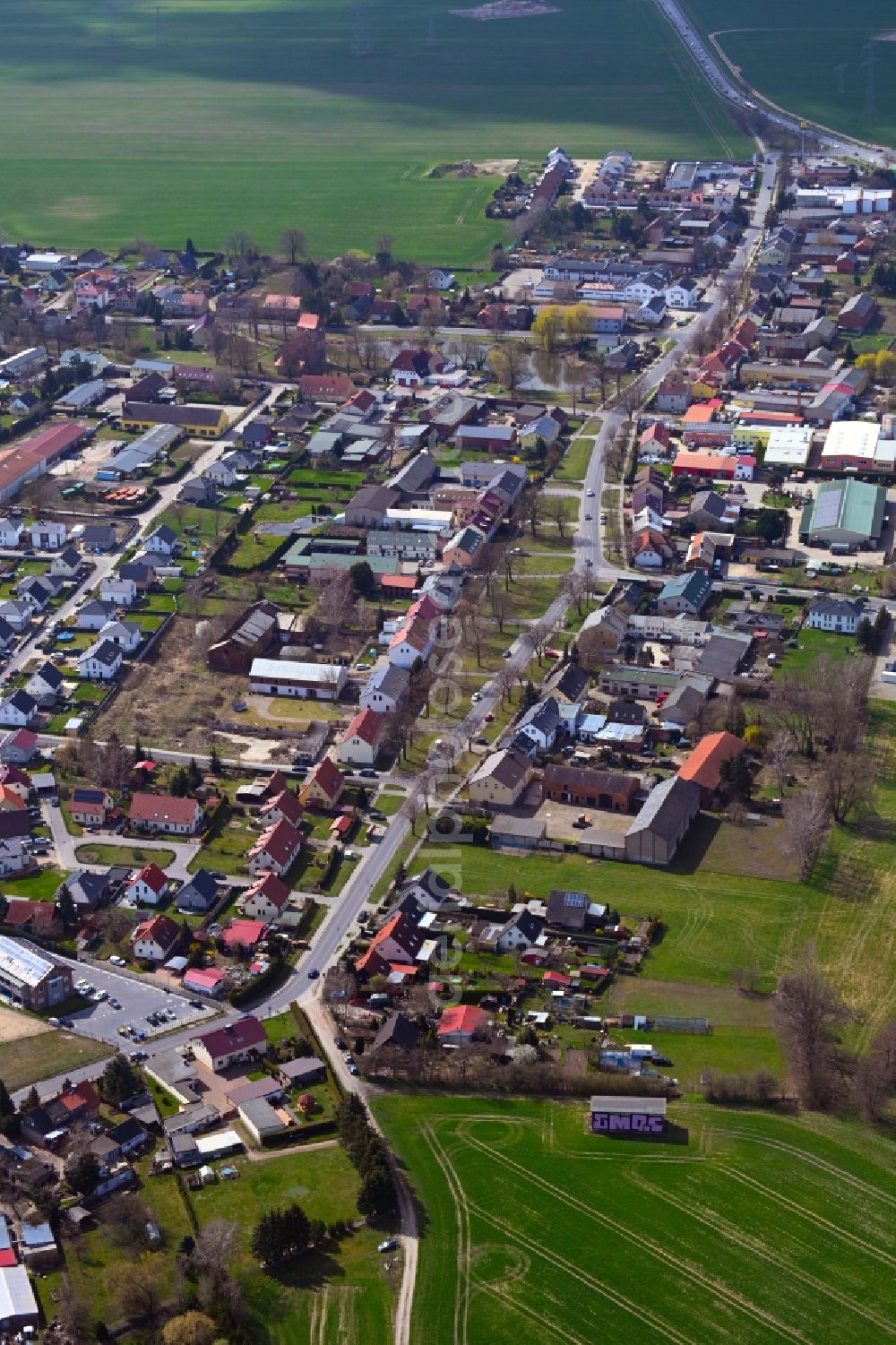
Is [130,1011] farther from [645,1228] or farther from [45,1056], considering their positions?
[645,1228]

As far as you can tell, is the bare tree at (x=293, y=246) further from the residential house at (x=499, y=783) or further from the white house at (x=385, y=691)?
the residential house at (x=499, y=783)

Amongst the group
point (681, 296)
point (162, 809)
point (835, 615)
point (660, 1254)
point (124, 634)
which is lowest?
point (660, 1254)

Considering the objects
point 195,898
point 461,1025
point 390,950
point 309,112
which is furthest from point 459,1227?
point 309,112

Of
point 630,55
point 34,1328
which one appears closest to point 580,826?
point 34,1328

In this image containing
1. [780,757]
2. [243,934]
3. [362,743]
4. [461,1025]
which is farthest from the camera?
[362,743]

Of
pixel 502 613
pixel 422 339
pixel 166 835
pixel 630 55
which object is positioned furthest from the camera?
pixel 630 55

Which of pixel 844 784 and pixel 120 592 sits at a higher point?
pixel 844 784

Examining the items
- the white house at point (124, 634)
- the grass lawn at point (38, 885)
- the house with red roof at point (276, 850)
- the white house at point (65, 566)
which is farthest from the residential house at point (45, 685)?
the house with red roof at point (276, 850)

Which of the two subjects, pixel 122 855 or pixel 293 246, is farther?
pixel 293 246

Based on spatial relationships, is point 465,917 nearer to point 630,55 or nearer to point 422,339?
point 422,339
